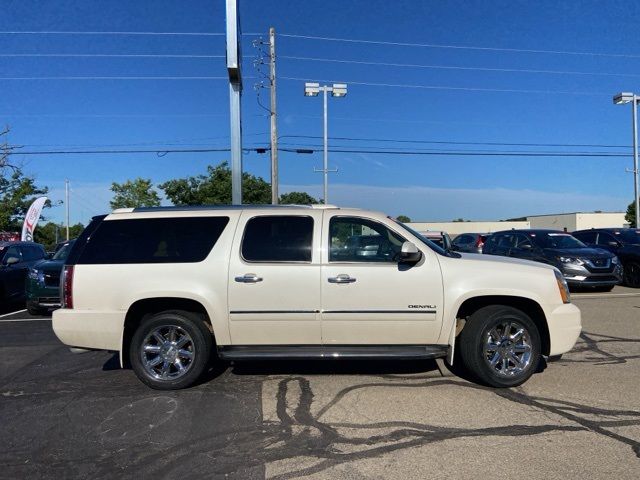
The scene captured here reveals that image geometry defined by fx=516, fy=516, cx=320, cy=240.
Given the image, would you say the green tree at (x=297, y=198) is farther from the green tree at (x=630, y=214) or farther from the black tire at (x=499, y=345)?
the black tire at (x=499, y=345)

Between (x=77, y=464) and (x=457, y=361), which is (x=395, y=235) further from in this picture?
(x=77, y=464)

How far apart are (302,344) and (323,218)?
136 cm

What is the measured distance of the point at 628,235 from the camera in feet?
51.0

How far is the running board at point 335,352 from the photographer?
17.5ft

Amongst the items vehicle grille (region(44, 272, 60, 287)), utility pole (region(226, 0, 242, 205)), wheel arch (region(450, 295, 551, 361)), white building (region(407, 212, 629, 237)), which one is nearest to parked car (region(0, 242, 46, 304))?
vehicle grille (region(44, 272, 60, 287))

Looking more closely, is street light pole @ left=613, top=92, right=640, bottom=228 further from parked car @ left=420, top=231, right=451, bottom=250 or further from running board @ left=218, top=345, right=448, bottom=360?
running board @ left=218, top=345, right=448, bottom=360

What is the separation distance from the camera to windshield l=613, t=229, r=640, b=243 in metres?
15.2

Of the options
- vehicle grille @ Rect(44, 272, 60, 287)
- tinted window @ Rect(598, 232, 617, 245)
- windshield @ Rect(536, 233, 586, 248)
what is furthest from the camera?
tinted window @ Rect(598, 232, 617, 245)

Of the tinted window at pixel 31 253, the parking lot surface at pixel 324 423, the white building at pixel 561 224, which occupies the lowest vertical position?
the parking lot surface at pixel 324 423

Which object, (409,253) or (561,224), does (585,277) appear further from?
(561,224)

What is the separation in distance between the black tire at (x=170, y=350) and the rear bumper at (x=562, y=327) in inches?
143

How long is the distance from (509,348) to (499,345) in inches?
4.2

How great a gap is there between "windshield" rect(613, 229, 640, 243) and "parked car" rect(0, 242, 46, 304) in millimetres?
16180

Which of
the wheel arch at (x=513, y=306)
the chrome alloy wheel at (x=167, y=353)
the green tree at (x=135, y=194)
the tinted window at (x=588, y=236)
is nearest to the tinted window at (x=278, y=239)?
the chrome alloy wheel at (x=167, y=353)
